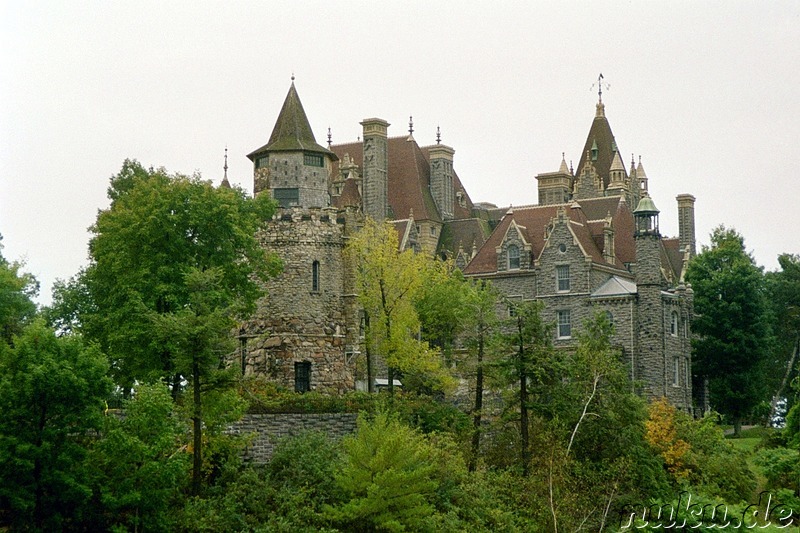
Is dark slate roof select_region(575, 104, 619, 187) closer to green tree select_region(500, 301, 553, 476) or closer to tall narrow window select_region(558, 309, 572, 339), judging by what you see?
tall narrow window select_region(558, 309, 572, 339)

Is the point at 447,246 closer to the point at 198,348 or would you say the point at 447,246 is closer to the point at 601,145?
the point at 601,145

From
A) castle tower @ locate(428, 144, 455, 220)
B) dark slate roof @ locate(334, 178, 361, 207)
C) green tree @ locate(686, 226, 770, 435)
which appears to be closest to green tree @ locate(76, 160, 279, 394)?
dark slate roof @ locate(334, 178, 361, 207)

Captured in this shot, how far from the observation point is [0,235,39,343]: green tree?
52344 millimetres

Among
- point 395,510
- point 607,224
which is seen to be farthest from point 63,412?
point 607,224

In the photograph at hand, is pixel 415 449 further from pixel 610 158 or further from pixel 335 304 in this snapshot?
pixel 610 158

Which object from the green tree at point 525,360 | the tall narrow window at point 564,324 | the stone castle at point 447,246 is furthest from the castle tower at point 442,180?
the green tree at point 525,360

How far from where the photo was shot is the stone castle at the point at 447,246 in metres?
58.8

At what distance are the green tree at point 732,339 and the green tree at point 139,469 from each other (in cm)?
3483

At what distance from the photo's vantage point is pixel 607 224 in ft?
229

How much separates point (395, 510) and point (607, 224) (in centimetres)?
2957

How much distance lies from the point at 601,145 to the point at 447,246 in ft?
55.1

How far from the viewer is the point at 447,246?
247ft

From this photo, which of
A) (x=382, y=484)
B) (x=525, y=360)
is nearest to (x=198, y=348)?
(x=382, y=484)

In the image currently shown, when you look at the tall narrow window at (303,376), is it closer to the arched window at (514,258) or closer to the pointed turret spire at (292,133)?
the pointed turret spire at (292,133)
